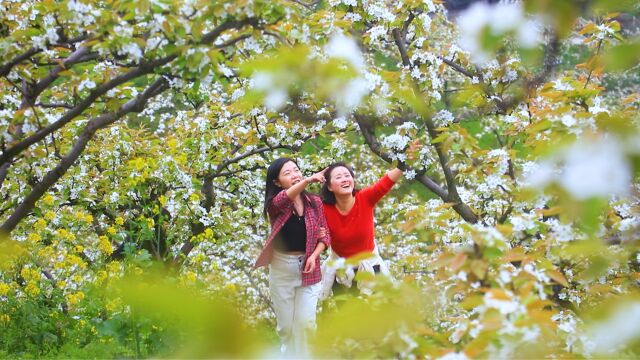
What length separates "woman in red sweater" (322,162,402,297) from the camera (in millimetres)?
4648

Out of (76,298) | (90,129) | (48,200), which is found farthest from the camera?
(48,200)

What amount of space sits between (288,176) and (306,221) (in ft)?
1.17

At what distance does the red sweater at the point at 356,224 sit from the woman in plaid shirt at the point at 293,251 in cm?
15

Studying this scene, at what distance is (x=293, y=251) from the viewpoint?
181 inches

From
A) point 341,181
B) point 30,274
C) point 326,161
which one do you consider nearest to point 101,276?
point 30,274

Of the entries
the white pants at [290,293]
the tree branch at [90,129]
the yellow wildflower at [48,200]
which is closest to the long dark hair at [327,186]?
A: the white pants at [290,293]

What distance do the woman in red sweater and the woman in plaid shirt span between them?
15 centimetres

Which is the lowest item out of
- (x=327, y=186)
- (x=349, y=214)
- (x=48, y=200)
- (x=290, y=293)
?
(x=290, y=293)

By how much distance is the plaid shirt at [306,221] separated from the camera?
14.7ft

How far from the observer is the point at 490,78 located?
223 inches

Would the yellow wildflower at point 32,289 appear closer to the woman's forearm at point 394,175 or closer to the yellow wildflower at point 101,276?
the yellow wildflower at point 101,276

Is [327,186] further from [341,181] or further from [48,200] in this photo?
[48,200]

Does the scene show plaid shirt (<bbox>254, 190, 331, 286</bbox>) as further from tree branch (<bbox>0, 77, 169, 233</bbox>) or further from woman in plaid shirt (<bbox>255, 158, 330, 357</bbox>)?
tree branch (<bbox>0, 77, 169, 233</bbox>)

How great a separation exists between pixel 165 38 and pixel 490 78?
342 cm
